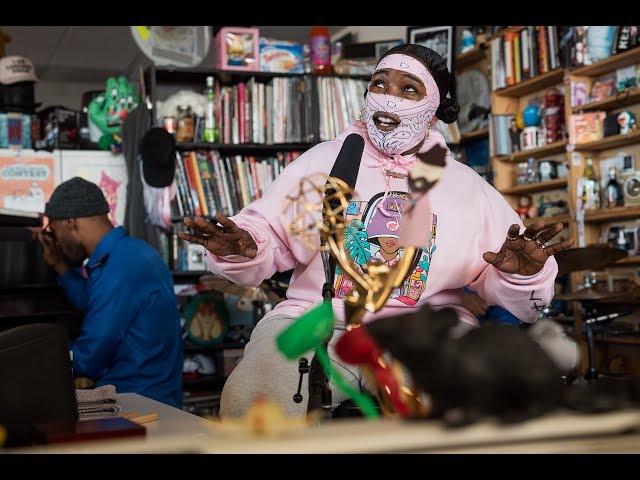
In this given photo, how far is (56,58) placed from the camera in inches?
318

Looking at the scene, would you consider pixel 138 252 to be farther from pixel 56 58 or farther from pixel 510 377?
pixel 56 58

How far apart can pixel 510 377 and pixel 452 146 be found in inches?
184

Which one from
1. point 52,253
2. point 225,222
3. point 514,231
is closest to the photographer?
point 514,231

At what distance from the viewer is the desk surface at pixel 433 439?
60cm

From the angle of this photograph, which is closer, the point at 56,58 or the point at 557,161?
the point at 557,161

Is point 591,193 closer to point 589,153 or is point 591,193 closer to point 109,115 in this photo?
point 589,153

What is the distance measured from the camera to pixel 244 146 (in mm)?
4762

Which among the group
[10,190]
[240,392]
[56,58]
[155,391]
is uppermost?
[56,58]

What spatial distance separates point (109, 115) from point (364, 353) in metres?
4.16

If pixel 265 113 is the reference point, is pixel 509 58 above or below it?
above

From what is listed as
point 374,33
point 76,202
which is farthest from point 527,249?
point 374,33

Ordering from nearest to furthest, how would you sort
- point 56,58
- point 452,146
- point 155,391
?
point 155,391, point 452,146, point 56,58

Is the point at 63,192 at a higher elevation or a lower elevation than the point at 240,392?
higher
